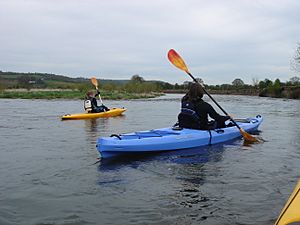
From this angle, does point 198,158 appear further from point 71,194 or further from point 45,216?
point 45,216

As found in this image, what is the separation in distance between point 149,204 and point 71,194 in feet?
3.93

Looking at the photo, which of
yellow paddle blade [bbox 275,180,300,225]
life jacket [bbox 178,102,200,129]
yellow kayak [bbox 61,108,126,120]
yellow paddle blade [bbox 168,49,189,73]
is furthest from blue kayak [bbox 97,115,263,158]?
yellow kayak [bbox 61,108,126,120]

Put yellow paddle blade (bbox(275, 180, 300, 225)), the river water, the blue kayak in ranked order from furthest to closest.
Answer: the blue kayak → the river water → yellow paddle blade (bbox(275, 180, 300, 225))

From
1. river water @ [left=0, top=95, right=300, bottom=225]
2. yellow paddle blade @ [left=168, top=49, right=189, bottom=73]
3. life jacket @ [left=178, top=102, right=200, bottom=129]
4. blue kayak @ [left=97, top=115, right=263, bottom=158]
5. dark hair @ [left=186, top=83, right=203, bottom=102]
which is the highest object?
yellow paddle blade @ [left=168, top=49, right=189, bottom=73]

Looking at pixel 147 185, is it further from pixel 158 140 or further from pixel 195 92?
pixel 195 92

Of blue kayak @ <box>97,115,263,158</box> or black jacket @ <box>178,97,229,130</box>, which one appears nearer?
blue kayak @ <box>97,115,263,158</box>

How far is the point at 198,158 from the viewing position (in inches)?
315

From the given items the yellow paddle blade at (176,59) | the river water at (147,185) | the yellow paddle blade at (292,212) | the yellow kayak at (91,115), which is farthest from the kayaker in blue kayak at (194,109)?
the yellow kayak at (91,115)

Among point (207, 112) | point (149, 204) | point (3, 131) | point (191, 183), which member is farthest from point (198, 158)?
point (3, 131)

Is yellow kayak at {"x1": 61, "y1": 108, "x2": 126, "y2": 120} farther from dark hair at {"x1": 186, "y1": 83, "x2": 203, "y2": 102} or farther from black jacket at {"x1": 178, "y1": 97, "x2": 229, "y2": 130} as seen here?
dark hair at {"x1": 186, "y1": 83, "x2": 203, "y2": 102}

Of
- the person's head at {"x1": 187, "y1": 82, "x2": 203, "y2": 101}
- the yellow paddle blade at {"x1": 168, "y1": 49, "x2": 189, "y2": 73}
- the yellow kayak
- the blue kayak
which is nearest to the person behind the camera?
the blue kayak

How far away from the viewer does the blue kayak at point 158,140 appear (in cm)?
748

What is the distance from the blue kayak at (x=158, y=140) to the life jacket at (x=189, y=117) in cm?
15

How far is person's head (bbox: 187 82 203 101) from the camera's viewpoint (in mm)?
8789
